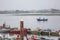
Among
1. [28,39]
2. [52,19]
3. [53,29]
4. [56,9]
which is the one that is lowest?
[28,39]

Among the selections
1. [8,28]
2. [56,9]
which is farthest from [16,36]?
[56,9]

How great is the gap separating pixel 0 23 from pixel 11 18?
0.16 meters

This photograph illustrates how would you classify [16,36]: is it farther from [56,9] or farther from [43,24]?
[56,9]

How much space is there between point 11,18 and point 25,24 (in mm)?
194

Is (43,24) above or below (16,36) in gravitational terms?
above

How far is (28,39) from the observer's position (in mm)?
1582

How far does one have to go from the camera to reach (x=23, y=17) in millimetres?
1614

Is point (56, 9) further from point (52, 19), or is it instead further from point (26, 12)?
point (26, 12)

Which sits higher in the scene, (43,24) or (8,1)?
(8,1)

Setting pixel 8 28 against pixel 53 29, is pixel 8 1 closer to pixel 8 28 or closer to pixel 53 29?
pixel 8 28

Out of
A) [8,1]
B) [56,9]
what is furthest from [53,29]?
[8,1]

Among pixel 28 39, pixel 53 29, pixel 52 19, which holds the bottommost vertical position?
pixel 28 39

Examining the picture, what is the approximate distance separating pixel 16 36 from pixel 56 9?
0.59 metres

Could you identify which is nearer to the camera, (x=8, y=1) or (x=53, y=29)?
(x=53, y=29)
